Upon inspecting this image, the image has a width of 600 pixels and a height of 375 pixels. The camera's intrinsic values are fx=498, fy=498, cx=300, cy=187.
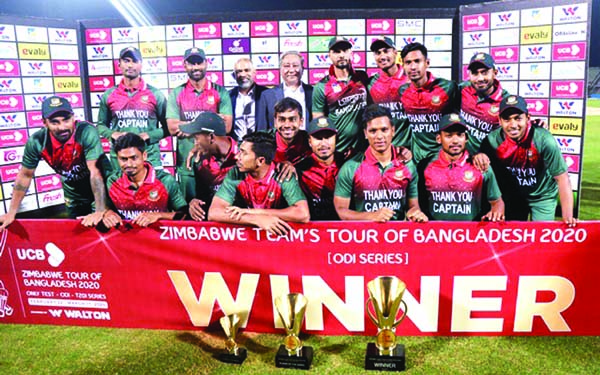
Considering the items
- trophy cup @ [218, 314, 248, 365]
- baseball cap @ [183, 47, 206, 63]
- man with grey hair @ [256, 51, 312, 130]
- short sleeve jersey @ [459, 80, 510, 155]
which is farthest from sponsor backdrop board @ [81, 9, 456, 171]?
trophy cup @ [218, 314, 248, 365]

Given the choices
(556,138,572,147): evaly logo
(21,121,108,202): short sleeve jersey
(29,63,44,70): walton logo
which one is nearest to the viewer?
(21,121,108,202): short sleeve jersey

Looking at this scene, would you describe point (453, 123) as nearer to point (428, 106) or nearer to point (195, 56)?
point (428, 106)

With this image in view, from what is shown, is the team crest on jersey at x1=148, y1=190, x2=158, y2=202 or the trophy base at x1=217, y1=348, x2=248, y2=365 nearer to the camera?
the trophy base at x1=217, y1=348, x2=248, y2=365

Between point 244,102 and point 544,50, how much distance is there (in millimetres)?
4450

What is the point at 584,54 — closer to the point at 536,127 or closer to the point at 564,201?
the point at 536,127

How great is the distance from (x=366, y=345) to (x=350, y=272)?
659 mm

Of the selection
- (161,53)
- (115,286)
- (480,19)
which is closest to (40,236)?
(115,286)

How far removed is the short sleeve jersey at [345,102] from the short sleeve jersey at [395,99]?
14cm

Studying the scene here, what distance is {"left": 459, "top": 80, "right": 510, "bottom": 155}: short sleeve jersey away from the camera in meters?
5.87

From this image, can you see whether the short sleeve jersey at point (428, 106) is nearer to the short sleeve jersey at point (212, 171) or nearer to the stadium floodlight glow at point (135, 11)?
the short sleeve jersey at point (212, 171)

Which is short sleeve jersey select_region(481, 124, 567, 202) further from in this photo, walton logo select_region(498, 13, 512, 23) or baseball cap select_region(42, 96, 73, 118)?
baseball cap select_region(42, 96, 73, 118)

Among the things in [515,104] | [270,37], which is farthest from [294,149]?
[270,37]

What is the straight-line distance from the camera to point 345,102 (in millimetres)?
6016

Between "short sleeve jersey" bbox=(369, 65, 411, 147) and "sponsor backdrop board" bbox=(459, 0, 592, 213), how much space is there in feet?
6.16
